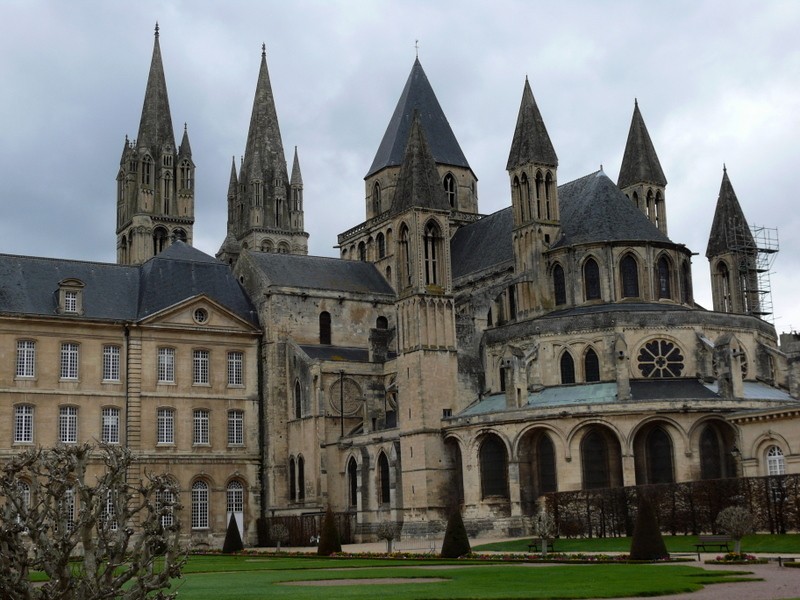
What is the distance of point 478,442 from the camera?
189 ft

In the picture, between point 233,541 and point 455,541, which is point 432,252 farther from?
point 455,541

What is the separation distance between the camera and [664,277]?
Result: 64.3m

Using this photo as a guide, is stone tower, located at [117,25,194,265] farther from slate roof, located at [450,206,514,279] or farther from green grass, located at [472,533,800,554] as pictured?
green grass, located at [472,533,800,554]

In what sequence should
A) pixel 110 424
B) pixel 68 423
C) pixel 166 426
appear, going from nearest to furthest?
pixel 68 423 < pixel 110 424 < pixel 166 426

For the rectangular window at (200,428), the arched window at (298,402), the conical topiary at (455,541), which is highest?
the arched window at (298,402)

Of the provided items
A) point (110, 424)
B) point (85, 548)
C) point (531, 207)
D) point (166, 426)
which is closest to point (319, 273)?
point (166, 426)

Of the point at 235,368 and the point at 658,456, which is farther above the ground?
the point at 235,368

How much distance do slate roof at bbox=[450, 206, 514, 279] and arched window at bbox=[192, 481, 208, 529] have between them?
20.4 metres

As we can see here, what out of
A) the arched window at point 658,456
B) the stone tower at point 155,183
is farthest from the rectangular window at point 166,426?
the stone tower at point 155,183

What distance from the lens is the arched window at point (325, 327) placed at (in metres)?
71.9

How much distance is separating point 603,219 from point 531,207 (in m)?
4.11

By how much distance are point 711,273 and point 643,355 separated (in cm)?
1628

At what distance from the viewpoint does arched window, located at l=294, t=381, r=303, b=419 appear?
68062mm

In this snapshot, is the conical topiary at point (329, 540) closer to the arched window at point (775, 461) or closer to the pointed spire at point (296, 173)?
the arched window at point (775, 461)
